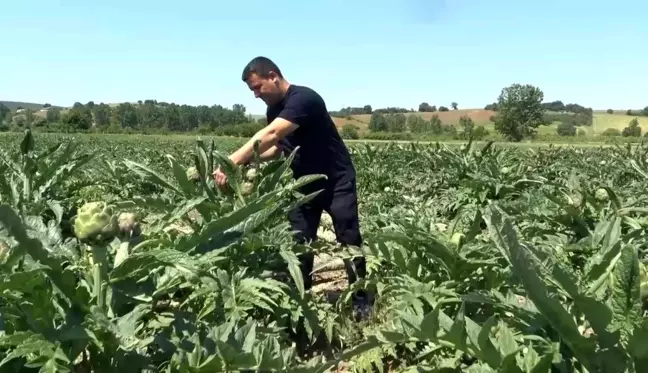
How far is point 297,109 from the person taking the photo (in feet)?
11.4

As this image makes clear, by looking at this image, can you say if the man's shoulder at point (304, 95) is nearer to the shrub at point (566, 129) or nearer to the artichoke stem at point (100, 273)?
the artichoke stem at point (100, 273)

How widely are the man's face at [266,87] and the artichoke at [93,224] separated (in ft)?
6.87

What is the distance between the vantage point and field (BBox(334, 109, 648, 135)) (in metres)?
61.4

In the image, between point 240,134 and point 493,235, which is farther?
point 240,134

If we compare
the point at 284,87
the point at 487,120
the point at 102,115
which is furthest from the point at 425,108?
the point at 284,87

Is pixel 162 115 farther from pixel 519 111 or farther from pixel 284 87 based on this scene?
pixel 284 87

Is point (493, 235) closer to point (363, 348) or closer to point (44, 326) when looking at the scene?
point (363, 348)

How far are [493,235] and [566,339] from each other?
29cm

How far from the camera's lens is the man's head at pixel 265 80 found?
11.7ft

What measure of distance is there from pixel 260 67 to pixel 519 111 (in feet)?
216

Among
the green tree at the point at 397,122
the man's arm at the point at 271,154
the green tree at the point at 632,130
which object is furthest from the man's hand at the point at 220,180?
the green tree at the point at 397,122

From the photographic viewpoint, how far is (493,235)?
3.41ft

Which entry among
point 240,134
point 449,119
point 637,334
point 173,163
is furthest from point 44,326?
point 449,119

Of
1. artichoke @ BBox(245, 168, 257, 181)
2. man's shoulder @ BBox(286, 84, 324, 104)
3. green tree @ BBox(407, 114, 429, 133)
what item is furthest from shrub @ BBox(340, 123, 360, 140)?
artichoke @ BBox(245, 168, 257, 181)
